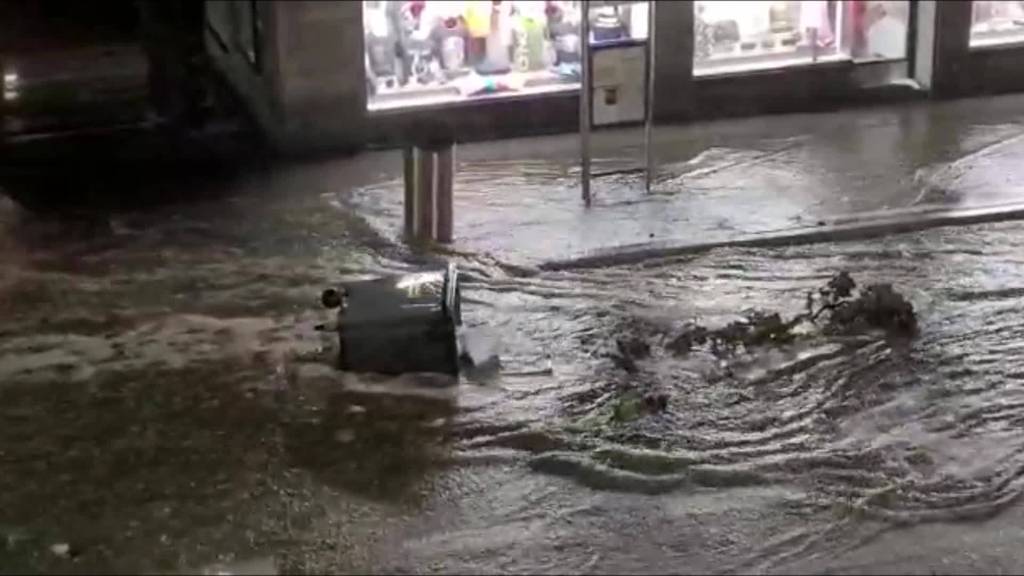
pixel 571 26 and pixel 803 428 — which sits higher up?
pixel 571 26

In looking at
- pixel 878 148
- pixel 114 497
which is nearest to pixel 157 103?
pixel 878 148

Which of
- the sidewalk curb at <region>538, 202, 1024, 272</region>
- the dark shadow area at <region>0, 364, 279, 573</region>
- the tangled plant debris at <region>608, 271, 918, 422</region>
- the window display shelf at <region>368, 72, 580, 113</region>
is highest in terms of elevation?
the window display shelf at <region>368, 72, 580, 113</region>

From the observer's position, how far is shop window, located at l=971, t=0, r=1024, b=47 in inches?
189

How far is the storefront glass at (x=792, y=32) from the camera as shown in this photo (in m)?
5.41

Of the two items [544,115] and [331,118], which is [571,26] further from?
[331,118]

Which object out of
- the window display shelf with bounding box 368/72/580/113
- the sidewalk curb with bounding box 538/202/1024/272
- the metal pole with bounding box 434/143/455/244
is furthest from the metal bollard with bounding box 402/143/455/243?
the window display shelf with bounding box 368/72/580/113

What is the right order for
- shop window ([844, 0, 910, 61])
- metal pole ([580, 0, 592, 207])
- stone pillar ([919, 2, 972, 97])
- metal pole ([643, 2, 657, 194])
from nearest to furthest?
1. metal pole ([580, 0, 592, 207])
2. metal pole ([643, 2, 657, 194])
3. stone pillar ([919, 2, 972, 97])
4. shop window ([844, 0, 910, 61])

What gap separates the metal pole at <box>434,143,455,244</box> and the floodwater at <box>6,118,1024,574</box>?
0.14 m

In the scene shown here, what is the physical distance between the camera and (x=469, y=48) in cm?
539

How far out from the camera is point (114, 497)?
9.02ft

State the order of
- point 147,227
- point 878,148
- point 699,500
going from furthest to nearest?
1. point 878,148
2. point 147,227
3. point 699,500

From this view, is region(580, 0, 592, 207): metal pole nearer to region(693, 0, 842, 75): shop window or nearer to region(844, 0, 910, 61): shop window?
region(693, 0, 842, 75): shop window

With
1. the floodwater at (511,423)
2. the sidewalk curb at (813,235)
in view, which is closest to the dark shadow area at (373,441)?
the floodwater at (511,423)

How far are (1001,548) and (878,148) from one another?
2.36 meters
